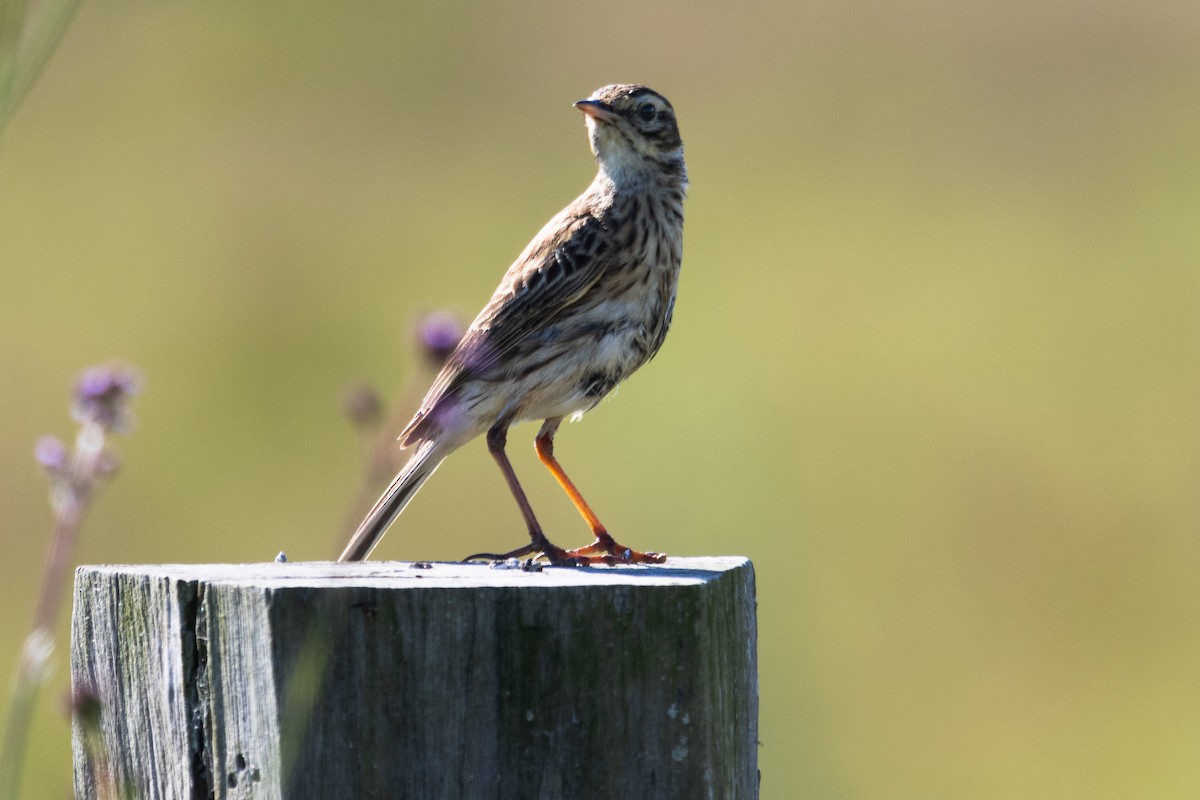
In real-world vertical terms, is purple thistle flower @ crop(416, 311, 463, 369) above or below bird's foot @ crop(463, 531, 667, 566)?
above

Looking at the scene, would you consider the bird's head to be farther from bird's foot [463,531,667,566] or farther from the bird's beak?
bird's foot [463,531,667,566]

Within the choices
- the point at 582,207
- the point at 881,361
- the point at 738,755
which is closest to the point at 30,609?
the point at 582,207

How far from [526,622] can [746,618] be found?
0.65 meters

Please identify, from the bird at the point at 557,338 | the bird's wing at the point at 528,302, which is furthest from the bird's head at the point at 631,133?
the bird's wing at the point at 528,302

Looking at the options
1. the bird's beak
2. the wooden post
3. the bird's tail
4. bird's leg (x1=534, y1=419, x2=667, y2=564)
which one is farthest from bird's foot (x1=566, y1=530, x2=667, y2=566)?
the bird's beak

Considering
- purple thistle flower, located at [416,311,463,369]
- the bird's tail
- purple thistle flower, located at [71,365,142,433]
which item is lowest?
the bird's tail

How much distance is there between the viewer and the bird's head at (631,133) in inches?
266

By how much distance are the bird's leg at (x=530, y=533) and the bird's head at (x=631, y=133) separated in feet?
3.67

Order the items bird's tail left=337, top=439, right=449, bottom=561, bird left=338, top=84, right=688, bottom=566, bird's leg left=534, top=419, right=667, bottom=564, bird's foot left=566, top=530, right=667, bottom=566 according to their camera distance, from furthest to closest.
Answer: bird left=338, top=84, right=688, bottom=566, bird's tail left=337, top=439, right=449, bottom=561, bird's leg left=534, top=419, right=667, bottom=564, bird's foot left=566, top=530, right=667, bottom=566

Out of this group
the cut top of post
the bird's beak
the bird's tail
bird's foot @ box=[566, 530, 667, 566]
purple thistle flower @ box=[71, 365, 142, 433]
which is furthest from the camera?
the bird's beak

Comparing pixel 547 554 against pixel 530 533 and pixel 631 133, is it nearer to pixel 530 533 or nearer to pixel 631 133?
pixel 530 533

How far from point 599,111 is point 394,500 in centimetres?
181

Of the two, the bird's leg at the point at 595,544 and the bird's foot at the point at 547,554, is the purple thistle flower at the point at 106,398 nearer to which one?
the bird's foot at the point at 547,554

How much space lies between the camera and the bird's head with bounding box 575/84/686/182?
6766 millimetres
